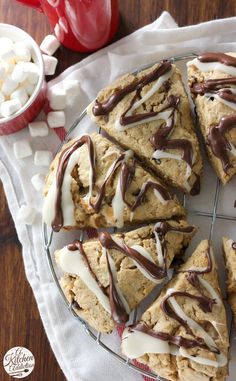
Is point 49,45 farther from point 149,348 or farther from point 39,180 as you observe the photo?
point 149,348

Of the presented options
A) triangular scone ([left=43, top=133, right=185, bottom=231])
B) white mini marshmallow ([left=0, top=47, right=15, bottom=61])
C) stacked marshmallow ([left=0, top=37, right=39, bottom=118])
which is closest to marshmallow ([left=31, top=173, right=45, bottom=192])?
triangular scone ([left=43, top=133, right=185, bottom=231])

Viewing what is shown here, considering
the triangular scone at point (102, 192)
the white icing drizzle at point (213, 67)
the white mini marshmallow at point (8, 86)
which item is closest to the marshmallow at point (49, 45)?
the white mini marshmallow at point (8, 86)

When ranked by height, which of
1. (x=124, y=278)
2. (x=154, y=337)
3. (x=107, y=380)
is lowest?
(x=107, y=380)

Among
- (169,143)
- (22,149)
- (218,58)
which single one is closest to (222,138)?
(169,143)

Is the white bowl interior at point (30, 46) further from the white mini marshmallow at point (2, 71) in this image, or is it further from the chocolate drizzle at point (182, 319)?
the chocolate drizzle at point (182, 319)

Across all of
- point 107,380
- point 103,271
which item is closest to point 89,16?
point 103,271

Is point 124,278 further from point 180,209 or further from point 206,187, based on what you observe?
point 206,187
